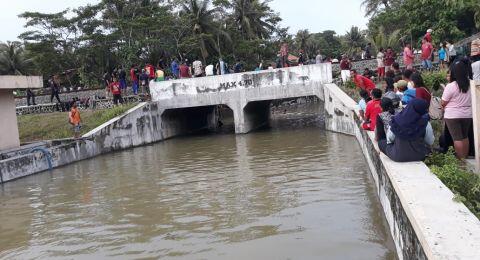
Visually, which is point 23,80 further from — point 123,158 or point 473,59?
point 473,59

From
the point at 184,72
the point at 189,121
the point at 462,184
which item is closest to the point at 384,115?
the point at 462,184

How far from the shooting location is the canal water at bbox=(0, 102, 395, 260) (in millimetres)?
6324

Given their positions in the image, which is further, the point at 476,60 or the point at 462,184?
the point at 476,60

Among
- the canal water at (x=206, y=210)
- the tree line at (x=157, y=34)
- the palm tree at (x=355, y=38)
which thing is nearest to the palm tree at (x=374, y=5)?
the tree line at (x=157, y=34)

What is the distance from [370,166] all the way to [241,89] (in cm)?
1262

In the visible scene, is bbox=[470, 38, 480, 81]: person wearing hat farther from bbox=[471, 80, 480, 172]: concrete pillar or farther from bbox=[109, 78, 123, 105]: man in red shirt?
bbox=[109, 78, 123, 105]: man in red shirt

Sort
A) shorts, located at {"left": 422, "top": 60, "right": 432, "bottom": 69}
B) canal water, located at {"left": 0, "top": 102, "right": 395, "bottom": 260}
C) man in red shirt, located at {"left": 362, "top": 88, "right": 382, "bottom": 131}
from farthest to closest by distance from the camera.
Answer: shorts, located at {"left": 422, "top": 60, "right": 432, "bottom": 69} < man in red shirt, located at {"left": 362, "top": 88, "right": 382, "bottom": 131} < canal water, located at {"left": 0, "top": 102, "right": 395, "bottom": 260}

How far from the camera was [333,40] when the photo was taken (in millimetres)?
80500

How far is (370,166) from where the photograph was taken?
9.88 m

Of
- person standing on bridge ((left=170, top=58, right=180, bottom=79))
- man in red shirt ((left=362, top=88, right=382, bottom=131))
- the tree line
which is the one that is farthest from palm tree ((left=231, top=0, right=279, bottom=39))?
man in red shirt ((left=362, top=88, right=382, bottom=131))

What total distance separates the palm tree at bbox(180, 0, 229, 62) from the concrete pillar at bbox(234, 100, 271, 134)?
30.4 feet

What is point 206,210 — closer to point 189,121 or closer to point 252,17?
point 189,121

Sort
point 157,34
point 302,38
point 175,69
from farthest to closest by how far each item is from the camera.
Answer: point 302,38 < point 157,34 < point 175,69

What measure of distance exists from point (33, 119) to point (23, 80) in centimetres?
566
